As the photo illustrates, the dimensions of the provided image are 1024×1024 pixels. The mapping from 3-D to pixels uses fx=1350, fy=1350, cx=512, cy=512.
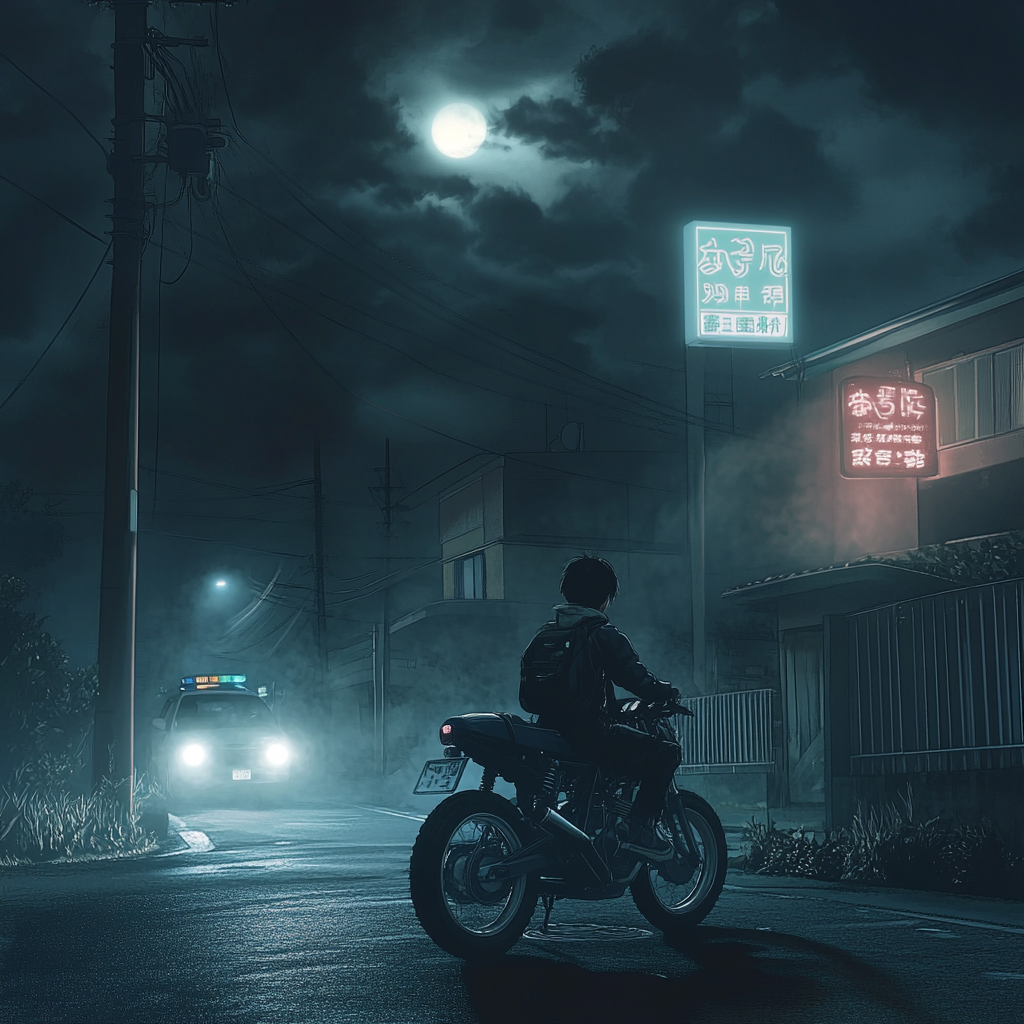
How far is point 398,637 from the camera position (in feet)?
133

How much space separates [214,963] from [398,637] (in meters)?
34.1

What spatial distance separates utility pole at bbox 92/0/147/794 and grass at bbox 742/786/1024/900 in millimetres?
7346

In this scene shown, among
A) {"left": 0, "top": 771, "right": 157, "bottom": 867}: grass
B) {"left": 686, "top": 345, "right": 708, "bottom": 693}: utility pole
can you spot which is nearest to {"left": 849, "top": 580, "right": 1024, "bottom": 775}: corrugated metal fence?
{"left": 0, "top": 771, "right": 157, "bottom": 867}: grass

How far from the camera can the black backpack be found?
6711 millimetres

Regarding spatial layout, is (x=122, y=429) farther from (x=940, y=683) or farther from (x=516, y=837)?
(x=516, y=837)

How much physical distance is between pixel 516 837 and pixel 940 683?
227 inches

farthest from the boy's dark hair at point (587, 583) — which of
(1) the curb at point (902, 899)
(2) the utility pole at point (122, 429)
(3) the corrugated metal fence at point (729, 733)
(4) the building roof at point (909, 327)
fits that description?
(4) the building roof at point (909, 327)

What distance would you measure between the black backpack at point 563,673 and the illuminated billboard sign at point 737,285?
25168mm

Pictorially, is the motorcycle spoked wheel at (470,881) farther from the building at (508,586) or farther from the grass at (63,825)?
the building at (508,586)

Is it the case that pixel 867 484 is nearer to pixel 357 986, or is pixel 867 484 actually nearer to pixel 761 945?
pixel 761 945

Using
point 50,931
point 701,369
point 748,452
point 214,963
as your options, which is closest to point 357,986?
point 214,963

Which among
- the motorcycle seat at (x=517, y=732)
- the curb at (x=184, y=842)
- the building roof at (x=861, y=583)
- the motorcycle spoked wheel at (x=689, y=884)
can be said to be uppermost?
the building roof at (x=861, y=583)

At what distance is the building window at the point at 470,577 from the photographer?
146ft

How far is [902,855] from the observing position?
1023 cm
